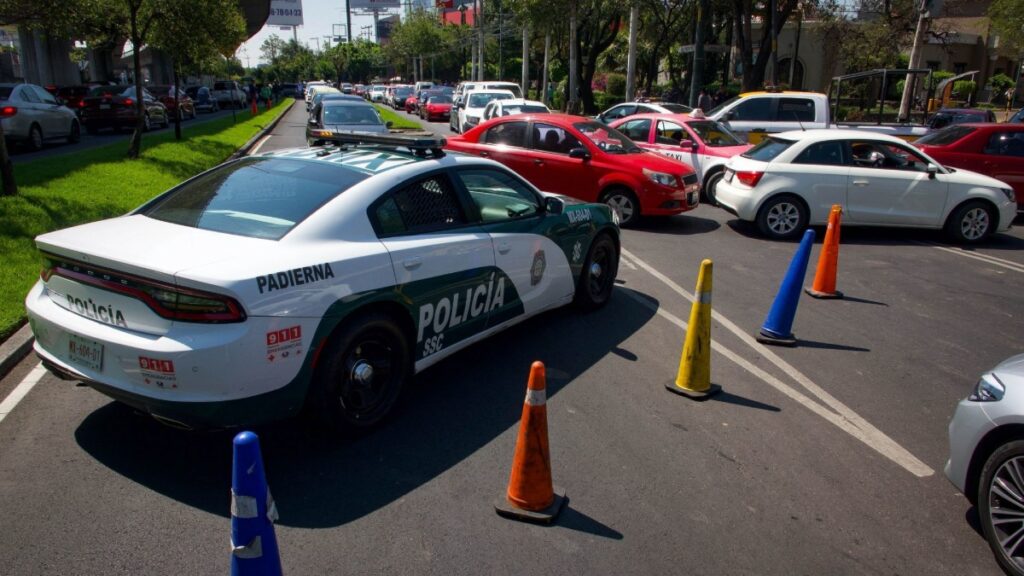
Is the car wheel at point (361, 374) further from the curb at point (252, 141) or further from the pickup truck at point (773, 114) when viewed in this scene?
A: the pickup truck at point (773, 114)

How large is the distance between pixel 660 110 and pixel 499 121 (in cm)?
524

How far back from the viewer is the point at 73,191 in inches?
419

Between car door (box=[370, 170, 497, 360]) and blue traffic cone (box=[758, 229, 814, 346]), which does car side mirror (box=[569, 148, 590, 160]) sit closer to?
blue traffic cone (box=[758, 229, 814, 346])

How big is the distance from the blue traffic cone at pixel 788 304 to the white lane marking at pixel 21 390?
18.4ft

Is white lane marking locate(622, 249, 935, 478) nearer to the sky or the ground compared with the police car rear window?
nearer to the ground

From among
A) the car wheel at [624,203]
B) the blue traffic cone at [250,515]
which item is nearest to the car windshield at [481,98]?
the car wheel at [624,203]

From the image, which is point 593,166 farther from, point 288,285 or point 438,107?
point 438,107

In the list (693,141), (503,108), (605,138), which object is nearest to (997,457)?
(605,138)

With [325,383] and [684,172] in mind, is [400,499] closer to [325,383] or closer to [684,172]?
[325,383]

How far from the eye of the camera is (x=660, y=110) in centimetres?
1574

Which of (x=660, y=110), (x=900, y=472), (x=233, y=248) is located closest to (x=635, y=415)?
(x=900, y=472)

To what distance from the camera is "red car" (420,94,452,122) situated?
34.9 m

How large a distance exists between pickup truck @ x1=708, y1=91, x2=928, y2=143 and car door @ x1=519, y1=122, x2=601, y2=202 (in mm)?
4960

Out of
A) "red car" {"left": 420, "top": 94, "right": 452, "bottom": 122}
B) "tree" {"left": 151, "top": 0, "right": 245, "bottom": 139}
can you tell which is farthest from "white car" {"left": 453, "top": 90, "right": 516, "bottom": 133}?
"red car" {"left": 420, "top": 94, "right": 452, "bottom": 122}
